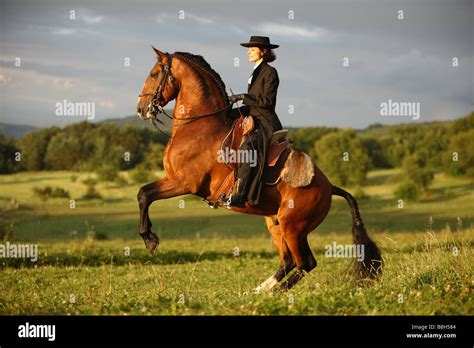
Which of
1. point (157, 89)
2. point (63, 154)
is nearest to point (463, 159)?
point (63, 154)

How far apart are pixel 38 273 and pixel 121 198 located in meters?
22.2

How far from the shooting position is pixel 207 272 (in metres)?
15.1

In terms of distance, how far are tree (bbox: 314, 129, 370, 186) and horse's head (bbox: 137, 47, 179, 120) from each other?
28.1 metres

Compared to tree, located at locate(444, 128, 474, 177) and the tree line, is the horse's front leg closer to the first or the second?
the tree line

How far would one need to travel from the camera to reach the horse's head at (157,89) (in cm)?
1064

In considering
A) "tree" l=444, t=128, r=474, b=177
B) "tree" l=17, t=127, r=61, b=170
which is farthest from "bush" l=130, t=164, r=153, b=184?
"tree" l=444, t=128, r=474, b=177

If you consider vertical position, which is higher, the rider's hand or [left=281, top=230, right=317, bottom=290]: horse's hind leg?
the rider's hand

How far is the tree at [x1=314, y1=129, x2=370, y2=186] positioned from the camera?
1544 inches

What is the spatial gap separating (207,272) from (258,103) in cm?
558

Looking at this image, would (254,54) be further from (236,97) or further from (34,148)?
(34,148)

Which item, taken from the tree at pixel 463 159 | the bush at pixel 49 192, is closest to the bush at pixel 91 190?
the bush at pixel 49 192

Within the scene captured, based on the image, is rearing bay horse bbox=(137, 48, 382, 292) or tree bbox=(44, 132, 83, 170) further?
tree bbox=(44, 132, 83, 170)

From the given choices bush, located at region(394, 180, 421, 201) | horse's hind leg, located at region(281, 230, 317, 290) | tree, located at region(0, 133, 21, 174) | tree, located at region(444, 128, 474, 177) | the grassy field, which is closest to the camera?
the grassy field

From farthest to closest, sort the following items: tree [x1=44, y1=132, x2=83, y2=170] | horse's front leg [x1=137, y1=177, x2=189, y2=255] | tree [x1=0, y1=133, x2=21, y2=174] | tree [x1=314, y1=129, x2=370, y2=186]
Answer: tree [x1=44, y1=132, x2=83, y2=170] < tree [x1=314, y1=129, x2=370, y2=186] < tree [x1=0, y1=133, x2=21, y2=174] < horse's front leg [x1=137, y1=177, x2=189, y2=255]
